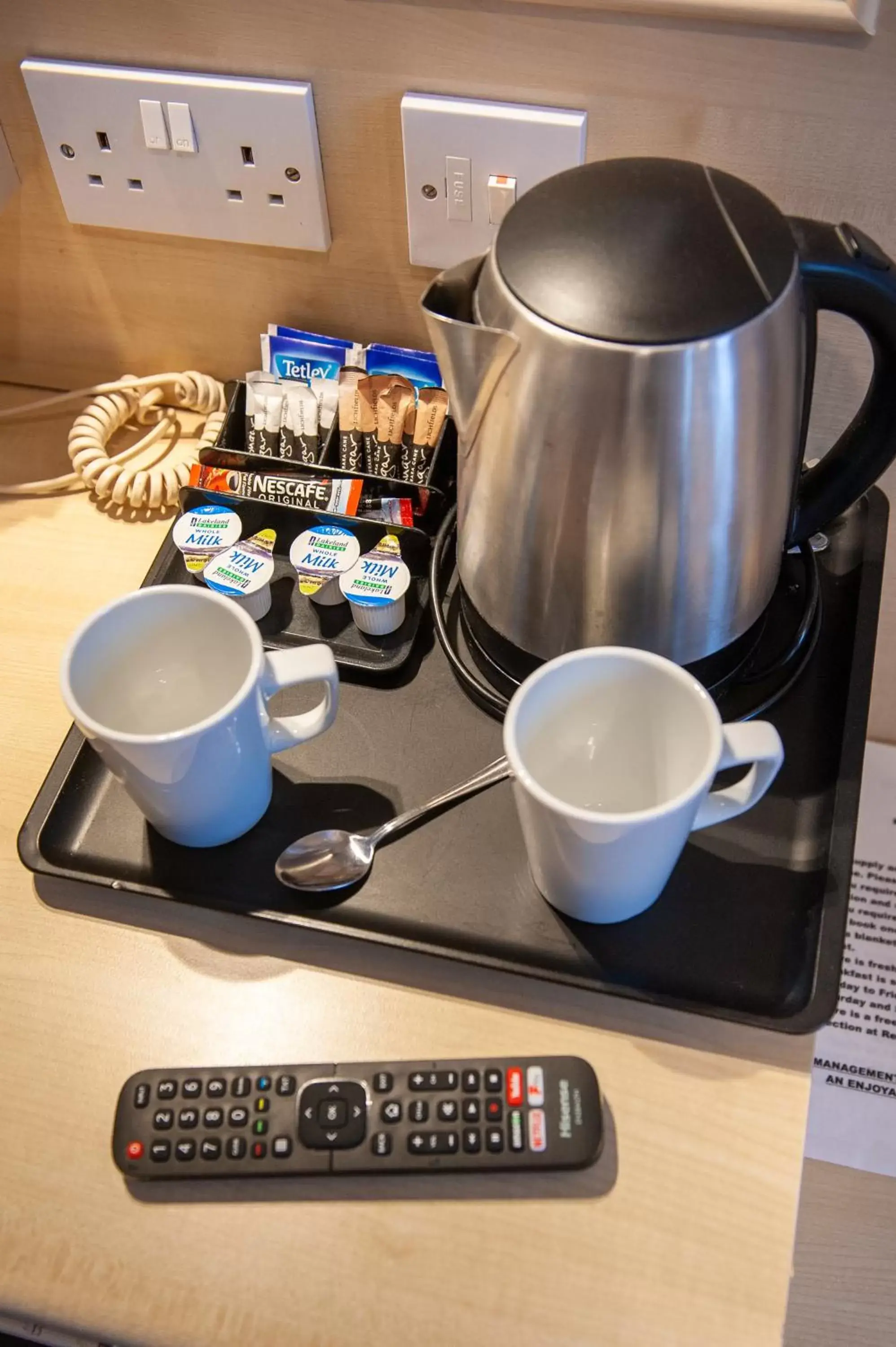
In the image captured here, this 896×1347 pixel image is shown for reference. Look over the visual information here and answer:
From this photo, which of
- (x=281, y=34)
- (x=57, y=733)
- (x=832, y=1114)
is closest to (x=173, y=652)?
(x=57, y=733)

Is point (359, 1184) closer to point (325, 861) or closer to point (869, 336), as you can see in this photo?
point (325, 861)

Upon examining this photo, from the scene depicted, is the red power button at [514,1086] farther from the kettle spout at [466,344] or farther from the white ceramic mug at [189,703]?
the kettle spout at [466,344]

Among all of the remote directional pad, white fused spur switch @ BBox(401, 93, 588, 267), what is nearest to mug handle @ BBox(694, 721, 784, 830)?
the remote directional pad

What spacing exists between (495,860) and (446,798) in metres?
0.04

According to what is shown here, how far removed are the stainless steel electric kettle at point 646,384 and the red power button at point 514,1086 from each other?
21cm

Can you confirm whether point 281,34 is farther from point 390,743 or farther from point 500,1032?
point 500,1032

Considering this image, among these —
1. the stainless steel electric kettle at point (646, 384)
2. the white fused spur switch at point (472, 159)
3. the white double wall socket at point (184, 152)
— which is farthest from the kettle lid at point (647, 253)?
the white double wall socket at point (184, 152)

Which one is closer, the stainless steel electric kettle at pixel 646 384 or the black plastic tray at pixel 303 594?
the stainless steel electric kettle at pixel 646 384

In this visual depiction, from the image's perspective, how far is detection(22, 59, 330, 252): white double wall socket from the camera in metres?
0.63

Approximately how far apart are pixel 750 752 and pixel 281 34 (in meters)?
0.46

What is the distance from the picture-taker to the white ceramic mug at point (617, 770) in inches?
18.4

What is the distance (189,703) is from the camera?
579 millimetres

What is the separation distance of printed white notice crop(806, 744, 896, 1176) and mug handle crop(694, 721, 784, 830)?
270mm

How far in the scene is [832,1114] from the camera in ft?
2.58
